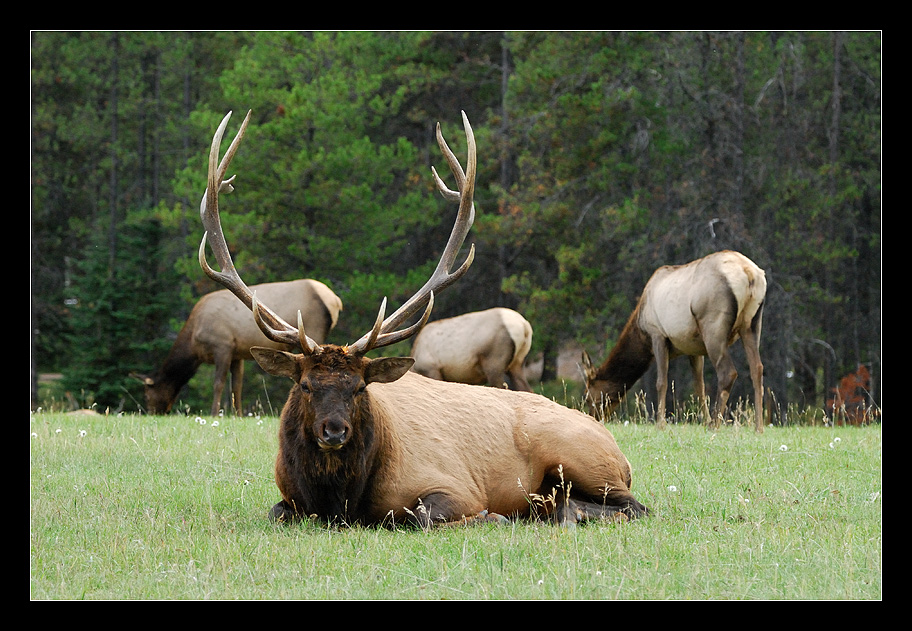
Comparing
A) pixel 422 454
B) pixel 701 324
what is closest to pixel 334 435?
pixel 422 454

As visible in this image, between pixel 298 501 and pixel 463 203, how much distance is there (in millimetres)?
2157

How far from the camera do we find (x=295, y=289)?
53.2 feet

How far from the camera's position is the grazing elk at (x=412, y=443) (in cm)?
577

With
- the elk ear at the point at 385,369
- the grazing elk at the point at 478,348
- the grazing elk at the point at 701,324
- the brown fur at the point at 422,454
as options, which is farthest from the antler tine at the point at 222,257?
the grazing elk at the point at 478,348

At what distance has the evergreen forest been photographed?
22.0 m

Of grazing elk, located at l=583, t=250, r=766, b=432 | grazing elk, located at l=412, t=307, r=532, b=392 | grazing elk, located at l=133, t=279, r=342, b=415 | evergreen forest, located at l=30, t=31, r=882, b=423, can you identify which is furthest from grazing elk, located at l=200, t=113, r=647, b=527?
evergreen forest, located at l=30, t=31, r=882, b=423

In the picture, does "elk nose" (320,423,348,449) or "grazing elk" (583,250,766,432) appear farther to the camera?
"grazing elk" (583,250,766,432)

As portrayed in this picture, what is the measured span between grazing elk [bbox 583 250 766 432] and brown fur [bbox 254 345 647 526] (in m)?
5.24

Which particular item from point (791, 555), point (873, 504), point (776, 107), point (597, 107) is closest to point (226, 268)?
point (791, 555)

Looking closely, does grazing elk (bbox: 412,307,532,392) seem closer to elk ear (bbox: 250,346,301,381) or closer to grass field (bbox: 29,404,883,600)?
grass field (bbox: 29,404,883,600)

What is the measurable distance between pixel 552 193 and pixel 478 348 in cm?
737

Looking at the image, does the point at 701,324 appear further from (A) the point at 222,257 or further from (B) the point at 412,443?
(A) the point at 222,257

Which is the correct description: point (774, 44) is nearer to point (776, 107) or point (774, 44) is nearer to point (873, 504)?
point (776, 107)

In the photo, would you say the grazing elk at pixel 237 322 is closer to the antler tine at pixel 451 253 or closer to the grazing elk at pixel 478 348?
the grazing elk at pixel 478 348
